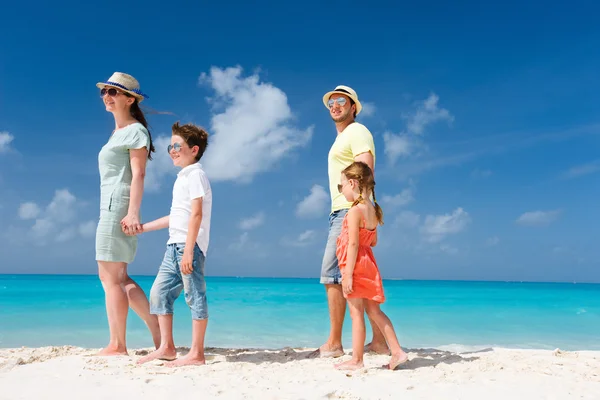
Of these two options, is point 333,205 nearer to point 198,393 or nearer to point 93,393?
point 198,393

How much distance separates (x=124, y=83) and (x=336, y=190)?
78.3 inches

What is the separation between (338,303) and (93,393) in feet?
6.38

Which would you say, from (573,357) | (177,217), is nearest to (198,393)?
(177,217)

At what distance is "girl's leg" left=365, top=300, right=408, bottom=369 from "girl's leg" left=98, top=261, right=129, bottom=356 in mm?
1942

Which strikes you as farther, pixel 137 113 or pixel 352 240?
pixel 137 113

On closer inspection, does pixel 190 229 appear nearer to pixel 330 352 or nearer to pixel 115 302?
pixel 115 302

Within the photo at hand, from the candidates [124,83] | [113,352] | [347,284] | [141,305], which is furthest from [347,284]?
[124,83]

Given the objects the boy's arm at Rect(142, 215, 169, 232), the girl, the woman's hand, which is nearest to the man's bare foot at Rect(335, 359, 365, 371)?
the girl

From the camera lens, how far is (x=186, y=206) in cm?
390

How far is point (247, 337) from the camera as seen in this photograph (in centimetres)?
891

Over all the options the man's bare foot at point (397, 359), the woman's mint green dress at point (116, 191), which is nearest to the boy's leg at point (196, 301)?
the woman's mint green dress at point (116, 191)

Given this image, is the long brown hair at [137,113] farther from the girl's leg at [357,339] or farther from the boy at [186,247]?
the girl's leg at [357,339]

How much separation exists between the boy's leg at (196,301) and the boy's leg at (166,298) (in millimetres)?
123

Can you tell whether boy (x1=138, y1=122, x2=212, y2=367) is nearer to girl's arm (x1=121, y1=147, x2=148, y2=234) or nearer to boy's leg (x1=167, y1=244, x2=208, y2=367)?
boy's leg (x1=167, y1=244, x2=208, y2=367)
